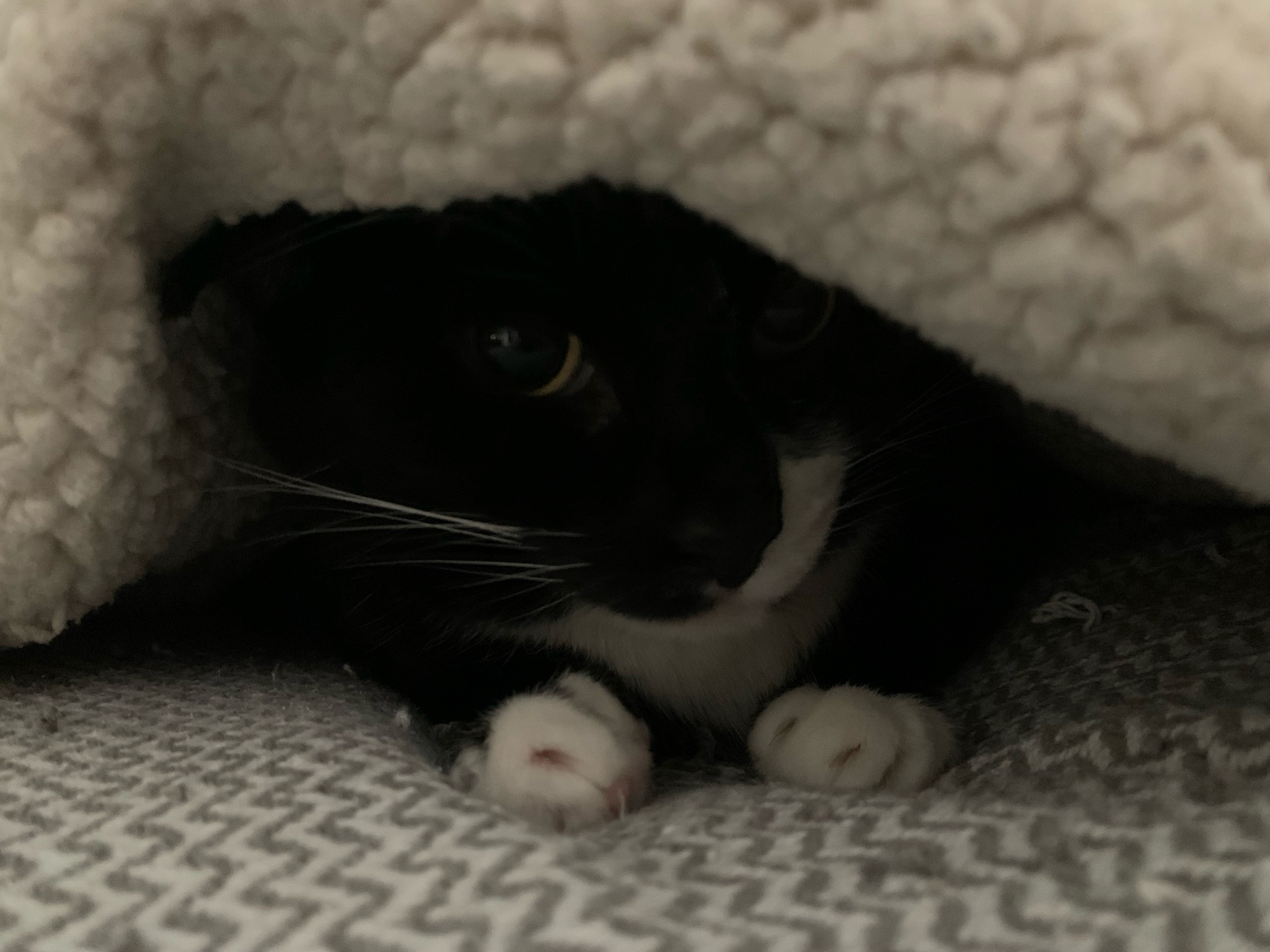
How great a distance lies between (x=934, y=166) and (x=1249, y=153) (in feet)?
0.35

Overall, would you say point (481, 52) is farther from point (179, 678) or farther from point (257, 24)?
point (179, 678)

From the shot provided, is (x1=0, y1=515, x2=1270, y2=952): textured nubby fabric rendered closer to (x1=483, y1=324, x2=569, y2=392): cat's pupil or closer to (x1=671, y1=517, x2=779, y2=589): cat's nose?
(x1=671, y1=517, x2=779, y2=589): cat's nose

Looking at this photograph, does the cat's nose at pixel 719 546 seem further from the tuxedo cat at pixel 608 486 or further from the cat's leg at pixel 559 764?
the cat's leg at pixel 559 764

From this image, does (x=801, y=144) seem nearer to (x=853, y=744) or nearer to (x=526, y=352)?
Result: (x=526, y=352)

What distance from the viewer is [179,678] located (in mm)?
785

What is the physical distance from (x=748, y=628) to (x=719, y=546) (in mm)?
136

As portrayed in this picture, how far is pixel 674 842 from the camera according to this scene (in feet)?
1.60

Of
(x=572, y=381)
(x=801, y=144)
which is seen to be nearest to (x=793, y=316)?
(x=572, y=381)

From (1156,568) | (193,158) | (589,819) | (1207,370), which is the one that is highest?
(193,158)

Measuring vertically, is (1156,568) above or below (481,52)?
below

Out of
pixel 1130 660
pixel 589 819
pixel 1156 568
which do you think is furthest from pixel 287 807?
pixel 1156 568

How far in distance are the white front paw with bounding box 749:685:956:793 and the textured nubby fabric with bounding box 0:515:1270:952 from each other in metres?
0.02

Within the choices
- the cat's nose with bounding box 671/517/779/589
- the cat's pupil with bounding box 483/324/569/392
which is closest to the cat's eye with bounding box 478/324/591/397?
the cat's pupil with bounding box 483/324/569/392

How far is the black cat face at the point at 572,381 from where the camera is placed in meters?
0.60
